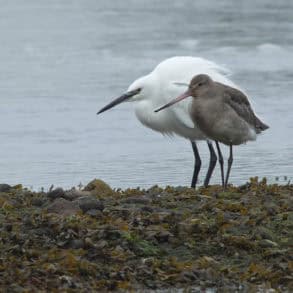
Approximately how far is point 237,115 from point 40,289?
11.0 feet

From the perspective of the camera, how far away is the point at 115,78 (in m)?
15.4

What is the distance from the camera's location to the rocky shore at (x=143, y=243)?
231 inches

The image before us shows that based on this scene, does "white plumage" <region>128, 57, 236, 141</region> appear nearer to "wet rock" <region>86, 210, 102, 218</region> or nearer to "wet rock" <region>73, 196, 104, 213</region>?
"wet rock" <region>73, 196, 104, 213</region>

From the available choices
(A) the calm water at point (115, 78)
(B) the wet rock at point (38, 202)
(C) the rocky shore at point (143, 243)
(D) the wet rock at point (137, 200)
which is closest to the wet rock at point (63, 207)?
(C) the rocky shore at point (143, 243)

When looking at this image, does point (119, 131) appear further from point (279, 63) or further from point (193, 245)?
point (193, 245)

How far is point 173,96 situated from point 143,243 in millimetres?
3736

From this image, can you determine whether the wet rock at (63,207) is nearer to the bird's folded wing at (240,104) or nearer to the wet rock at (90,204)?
the wet rock at (90,204)

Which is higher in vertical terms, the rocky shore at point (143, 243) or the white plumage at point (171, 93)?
the white plumage at point (171, 93)

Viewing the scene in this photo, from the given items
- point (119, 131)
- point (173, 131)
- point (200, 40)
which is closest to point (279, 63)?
point (200, 40)

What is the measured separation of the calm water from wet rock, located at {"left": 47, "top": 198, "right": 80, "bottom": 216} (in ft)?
9.40

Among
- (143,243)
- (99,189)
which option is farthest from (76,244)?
(99,189)

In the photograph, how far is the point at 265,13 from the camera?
70.2ft

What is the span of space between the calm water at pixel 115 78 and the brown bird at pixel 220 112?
1.39 metres

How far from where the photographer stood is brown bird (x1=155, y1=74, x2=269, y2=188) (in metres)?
8.48
